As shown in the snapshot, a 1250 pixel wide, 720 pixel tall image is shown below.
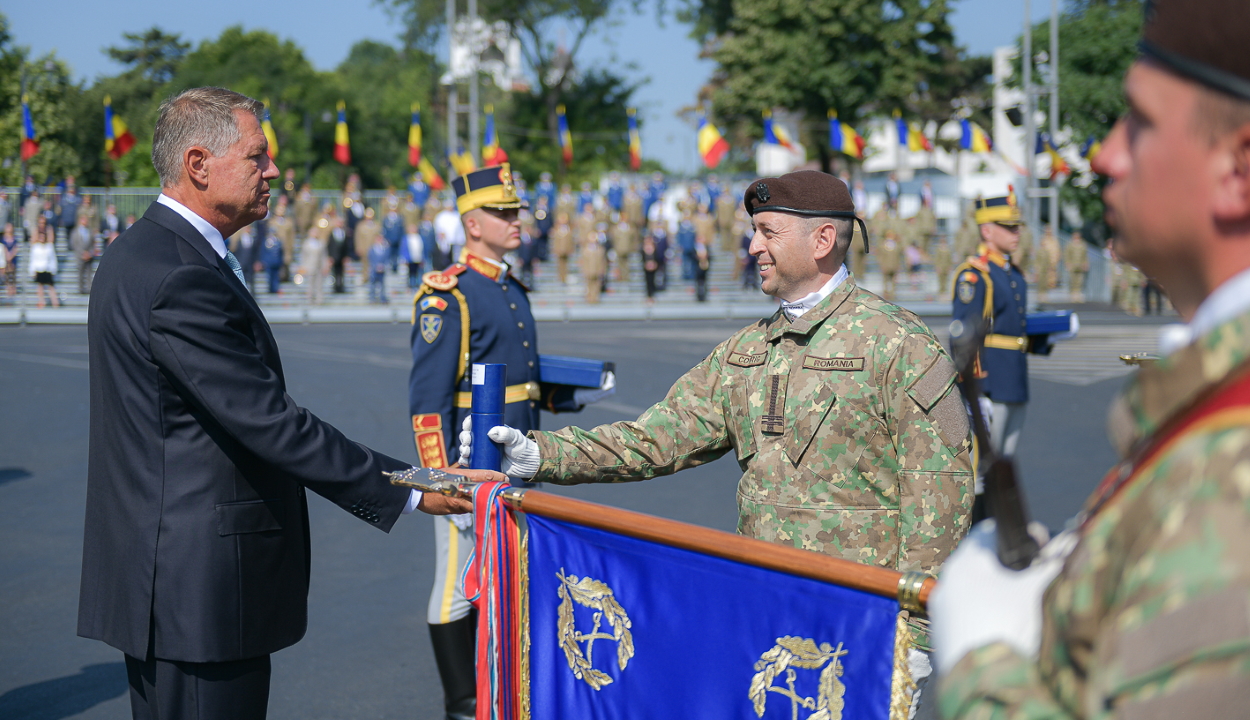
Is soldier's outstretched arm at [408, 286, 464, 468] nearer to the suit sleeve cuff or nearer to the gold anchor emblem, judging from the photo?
the suit sleeve cuff

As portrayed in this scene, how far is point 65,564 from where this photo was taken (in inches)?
251

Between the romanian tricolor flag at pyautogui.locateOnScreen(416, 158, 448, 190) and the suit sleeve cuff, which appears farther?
the romanian tricolor flag at pyautogui.locateOnScreen(416, 158, 448, 190)

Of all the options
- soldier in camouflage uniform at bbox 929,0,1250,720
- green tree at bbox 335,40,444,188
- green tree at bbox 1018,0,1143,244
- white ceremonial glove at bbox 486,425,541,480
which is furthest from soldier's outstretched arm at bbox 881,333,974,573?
green tree at bbox 335,40,444,188

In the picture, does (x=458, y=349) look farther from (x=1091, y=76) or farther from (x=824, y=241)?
(x=1091, y=76)

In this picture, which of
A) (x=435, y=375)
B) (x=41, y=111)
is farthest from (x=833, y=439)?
(x=41, y=111)

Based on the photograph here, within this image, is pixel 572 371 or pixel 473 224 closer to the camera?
pixel 572 371

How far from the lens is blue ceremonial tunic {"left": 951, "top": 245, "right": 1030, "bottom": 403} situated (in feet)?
24.9

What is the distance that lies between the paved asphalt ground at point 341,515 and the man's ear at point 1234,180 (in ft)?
13.1

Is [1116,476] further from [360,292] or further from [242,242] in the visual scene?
[360,292]

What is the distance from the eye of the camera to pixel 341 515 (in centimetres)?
764

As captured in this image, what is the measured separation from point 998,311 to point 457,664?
196 inches

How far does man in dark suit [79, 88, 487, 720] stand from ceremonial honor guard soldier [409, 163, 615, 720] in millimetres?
1624

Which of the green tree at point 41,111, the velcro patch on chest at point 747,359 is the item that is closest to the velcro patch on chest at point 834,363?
the velcro patch on chest at point 747,359

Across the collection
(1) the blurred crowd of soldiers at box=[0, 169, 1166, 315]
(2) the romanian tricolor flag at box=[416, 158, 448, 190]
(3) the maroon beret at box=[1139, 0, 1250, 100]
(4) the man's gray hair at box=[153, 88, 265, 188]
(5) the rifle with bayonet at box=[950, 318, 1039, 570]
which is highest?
(2) the romanian tricolor flag at box=[416, 158, 448, 190]
